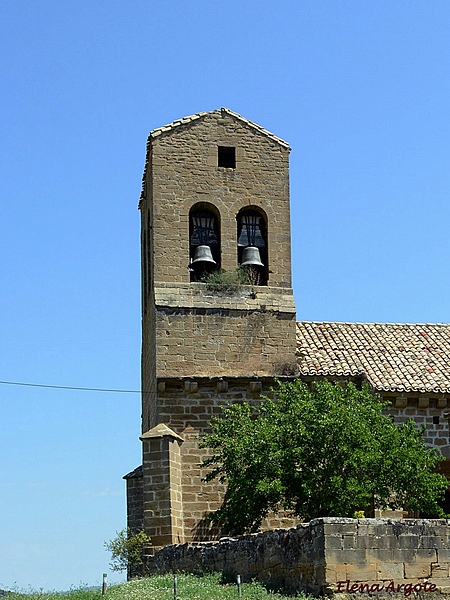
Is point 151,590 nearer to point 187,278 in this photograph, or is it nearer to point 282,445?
point 282,445

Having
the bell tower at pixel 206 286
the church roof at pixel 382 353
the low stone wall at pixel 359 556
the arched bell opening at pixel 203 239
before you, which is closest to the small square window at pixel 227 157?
the bell tower at pixel 206 286

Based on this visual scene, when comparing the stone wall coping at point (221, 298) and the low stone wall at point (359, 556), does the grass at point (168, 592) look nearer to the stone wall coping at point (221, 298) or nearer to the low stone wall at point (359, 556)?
the low stone wall at point (359, 556)

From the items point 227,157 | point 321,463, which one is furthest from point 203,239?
point 321,463

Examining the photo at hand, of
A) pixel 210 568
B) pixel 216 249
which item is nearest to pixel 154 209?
pixel 216 249

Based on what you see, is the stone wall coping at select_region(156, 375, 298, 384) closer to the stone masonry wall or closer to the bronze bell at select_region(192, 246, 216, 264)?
the stone masonry wall

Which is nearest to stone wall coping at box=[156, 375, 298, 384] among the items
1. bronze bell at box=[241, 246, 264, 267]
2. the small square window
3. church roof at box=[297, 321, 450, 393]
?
church roof at box=[297, 321, 450, 393]

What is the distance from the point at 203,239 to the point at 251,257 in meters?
1.34

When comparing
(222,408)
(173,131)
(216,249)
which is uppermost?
(173,131)

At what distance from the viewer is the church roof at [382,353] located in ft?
90.7

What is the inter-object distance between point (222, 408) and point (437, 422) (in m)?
5.83

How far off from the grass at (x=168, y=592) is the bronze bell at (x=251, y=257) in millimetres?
9712

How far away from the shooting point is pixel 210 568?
66.7ft

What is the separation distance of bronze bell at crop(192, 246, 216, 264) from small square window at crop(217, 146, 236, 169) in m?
2.39

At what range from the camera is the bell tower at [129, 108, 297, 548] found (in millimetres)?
26625
